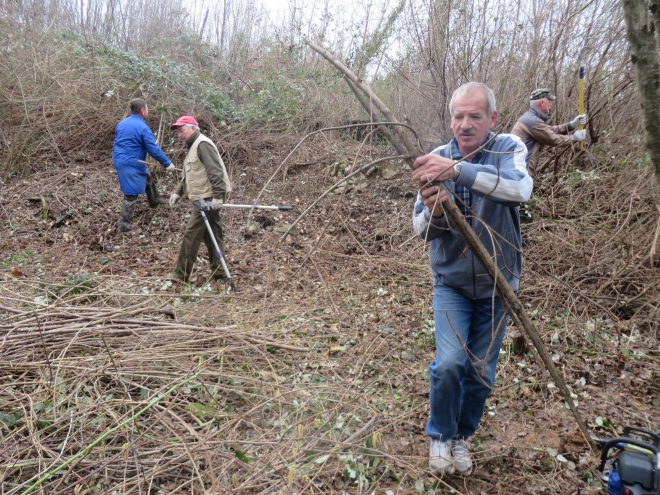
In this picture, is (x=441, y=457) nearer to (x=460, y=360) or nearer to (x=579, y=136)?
(x=460, y=360)

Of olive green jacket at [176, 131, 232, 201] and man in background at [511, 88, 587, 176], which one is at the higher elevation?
man in background at [511, 88, 587, 176]

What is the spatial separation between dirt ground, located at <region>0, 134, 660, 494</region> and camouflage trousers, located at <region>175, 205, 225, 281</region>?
0.79ft

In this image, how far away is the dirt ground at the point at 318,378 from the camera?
7.57 ft

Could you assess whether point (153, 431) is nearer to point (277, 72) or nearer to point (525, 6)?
point (525, 6)

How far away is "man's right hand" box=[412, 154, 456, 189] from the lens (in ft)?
5.54

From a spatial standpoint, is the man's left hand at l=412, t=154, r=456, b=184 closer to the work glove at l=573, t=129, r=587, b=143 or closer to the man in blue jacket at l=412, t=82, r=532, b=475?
the man in blue jacket at l=412, t=82, r=532, b=475

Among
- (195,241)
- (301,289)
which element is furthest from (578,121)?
(195,241)

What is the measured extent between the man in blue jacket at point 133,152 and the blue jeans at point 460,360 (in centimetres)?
582

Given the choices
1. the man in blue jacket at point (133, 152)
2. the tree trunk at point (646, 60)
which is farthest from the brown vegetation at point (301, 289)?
the tree trunk at point (646, 60)

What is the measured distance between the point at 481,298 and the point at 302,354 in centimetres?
192

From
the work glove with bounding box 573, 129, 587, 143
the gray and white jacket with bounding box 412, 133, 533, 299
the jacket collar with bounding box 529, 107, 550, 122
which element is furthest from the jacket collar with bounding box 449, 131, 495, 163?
the work glove with bounding box 573, 129, 587, 143

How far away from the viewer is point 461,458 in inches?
87.9

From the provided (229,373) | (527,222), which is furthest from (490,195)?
(527,222)

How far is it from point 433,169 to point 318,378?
2113 mm
